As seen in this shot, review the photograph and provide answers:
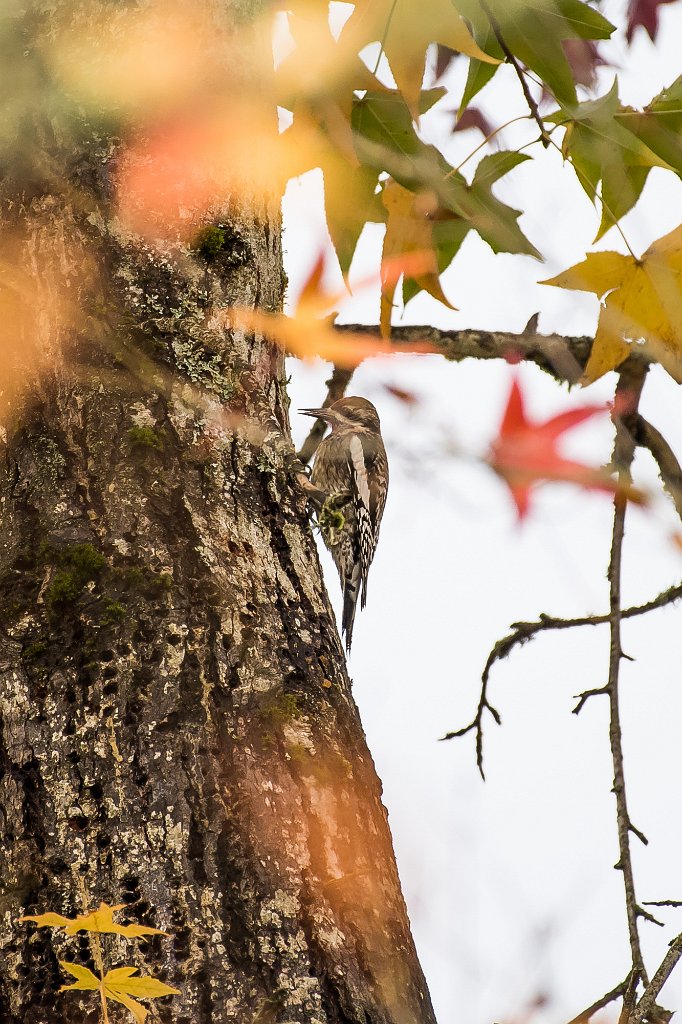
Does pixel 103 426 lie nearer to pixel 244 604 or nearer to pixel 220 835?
pixel 244 604

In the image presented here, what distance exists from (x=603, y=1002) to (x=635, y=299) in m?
1.69

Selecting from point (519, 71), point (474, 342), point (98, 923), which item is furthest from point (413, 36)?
point (98, 923)

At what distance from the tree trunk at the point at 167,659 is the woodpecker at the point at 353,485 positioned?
4423mm

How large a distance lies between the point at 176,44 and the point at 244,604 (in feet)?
4.63

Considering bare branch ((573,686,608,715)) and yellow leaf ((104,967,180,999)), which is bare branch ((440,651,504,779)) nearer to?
bare branch ((573,686,608,715))

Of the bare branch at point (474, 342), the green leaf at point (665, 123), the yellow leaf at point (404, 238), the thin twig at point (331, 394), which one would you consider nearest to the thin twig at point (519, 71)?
the green leaf at point (665, 123)

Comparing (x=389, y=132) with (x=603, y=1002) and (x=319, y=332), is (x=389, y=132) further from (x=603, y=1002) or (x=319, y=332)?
(x=603, y=1002)

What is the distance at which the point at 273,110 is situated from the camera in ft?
8.51

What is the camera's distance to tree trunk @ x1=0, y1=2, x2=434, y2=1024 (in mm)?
1656

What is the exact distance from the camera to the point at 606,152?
2424 millimetres

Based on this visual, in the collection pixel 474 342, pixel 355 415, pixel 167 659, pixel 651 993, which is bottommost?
pixel 651 993

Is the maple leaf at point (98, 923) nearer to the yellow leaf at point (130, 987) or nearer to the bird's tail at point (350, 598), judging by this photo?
the yellow leaf at point (130, 987)

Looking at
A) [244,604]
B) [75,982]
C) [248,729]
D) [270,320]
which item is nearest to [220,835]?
[248,729]

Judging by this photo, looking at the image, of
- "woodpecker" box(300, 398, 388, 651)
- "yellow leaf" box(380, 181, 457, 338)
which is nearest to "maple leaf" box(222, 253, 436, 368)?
"yellow leaf" box(380, 181, 457, 338)
